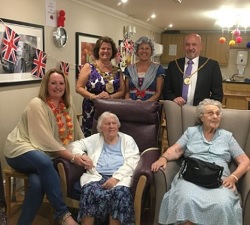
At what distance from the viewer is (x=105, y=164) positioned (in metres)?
2.26

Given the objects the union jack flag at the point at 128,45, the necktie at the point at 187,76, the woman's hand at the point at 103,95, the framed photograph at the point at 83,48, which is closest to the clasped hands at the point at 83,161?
the woman's hand at the point at 103,95

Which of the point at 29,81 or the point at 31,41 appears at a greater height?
the point at 31,41

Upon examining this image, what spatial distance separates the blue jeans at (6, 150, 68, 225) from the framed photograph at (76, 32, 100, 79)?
2.13 meters

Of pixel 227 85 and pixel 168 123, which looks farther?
pixel 227 85

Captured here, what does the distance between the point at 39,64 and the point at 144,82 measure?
117cm

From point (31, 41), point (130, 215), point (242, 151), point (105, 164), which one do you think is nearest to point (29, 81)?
point (31, 41)

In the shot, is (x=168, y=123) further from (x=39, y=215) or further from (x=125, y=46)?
(x=125, y=46)

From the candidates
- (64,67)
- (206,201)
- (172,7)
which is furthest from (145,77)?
(172,7)

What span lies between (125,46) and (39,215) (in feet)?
13.1

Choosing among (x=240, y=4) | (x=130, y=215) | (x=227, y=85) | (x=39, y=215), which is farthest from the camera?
(x=227, y=85)

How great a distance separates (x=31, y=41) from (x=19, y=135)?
126 centimetres

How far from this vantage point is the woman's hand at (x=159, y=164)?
2053mm

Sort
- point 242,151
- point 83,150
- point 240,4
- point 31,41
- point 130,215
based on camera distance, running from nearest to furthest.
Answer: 1. point 130,215
2. point 242,151
3. point 83,150
4. point 31,41
5. point 240,4

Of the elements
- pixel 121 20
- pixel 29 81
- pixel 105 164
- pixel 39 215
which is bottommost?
pixel 39 215
